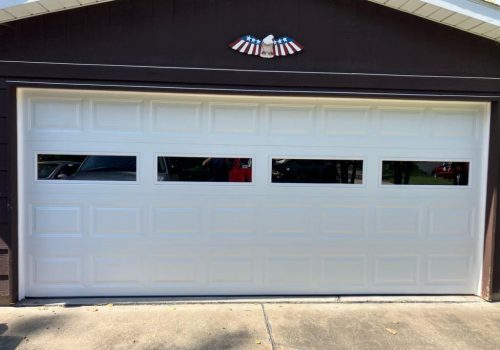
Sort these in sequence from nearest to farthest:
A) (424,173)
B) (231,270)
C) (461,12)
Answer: (461,12) → (231,270) → (424,173)

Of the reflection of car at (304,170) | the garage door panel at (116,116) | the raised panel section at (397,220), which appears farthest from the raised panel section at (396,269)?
the garage door panel at (116,116)

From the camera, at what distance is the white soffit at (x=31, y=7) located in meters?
3.63

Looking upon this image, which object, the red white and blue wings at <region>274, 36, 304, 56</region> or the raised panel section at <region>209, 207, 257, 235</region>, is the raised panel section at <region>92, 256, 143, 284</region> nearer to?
the raised panel section at <region>209, 207, 257, 235</region>

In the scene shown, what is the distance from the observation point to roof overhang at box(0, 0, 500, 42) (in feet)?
12.3

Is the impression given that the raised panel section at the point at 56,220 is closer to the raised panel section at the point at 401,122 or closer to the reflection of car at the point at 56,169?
the reflection of car at the point at 56,169

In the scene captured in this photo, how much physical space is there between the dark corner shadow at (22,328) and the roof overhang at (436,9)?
3.00 meters

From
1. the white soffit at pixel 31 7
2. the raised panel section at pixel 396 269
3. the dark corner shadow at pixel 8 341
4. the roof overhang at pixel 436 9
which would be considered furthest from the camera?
the raised panel section at pixel 396 269

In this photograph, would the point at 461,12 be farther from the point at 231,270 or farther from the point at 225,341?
the point at 225,341

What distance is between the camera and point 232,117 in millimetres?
4352

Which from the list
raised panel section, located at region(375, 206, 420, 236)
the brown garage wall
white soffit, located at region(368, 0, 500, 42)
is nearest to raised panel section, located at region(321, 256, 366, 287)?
raised panel section, located at region(375, 206, 420, 236)

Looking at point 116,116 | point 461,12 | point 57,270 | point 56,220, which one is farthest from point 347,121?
point 57,270

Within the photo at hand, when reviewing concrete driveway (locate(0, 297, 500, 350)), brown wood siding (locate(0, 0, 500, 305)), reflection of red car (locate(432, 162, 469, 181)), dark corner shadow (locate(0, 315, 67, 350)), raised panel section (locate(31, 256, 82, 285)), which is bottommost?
dark corner shadow (locate(0, 315, 67, 350))

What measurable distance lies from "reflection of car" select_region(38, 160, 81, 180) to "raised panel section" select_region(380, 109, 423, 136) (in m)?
3.49

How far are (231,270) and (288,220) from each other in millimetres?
875
